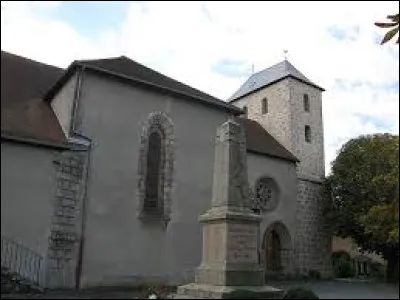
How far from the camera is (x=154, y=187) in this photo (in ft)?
54.3

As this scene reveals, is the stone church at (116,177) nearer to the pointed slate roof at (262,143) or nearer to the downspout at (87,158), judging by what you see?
the downspout at (87,158)

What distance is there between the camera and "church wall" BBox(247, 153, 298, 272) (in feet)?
68.0

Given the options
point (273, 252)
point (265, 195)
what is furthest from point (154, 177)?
point (273, 252)

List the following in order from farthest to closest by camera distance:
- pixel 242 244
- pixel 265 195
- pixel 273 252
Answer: pixel 273 252 → pixel 265 195 → pixel 242 244

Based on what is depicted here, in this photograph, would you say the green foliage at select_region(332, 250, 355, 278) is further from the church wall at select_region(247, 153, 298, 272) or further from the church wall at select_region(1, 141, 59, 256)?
the church wall at select_region(1, 141, 59, 256)

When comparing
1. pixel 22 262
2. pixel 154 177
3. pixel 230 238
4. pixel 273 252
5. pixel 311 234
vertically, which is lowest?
pixel 22 262

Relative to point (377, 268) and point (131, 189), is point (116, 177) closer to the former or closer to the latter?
point (131, 189)

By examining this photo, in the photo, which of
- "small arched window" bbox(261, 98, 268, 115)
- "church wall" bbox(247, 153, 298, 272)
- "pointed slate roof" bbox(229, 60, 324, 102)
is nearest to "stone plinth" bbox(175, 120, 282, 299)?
"church wall" bbox(247, 153, 298, 272)

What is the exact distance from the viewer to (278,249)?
2150 centimetres

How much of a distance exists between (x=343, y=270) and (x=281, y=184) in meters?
7.63

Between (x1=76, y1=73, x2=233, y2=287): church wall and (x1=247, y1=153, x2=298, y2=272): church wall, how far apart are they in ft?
11.5

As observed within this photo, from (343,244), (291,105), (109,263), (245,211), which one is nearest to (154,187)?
(109,263)

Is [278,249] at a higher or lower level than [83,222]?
lower

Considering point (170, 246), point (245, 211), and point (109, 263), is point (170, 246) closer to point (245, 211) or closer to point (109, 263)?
point (109, 263)
